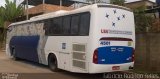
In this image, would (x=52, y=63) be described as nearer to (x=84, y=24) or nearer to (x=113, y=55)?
(x=84, y=24)

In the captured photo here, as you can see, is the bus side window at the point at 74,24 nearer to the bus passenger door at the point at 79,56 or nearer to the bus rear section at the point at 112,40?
the bus passenger door at the point at 79,56

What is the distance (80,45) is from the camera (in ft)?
38.1

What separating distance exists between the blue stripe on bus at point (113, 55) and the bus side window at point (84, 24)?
0.94m

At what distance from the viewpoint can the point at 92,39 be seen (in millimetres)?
10883

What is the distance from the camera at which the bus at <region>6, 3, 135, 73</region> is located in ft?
36.1

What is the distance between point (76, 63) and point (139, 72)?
3086 millimetres

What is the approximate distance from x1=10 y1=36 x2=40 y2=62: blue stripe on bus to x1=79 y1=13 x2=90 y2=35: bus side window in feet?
15.1

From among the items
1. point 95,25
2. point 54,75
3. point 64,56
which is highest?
point 95,25

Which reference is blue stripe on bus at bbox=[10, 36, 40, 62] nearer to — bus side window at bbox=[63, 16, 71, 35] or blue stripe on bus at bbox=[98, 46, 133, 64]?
bus side window at bbox=[63, 16, 71, 35]

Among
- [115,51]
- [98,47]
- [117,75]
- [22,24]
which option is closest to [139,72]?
[117,75]

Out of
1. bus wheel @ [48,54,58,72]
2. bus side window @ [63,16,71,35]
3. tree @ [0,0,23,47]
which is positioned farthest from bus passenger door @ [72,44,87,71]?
tree @ [0,0,23,47]

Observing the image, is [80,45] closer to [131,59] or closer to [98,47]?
[98,47]

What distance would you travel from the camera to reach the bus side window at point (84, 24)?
37.0 ft

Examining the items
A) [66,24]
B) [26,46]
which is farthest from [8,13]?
[66,24]
